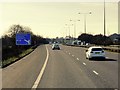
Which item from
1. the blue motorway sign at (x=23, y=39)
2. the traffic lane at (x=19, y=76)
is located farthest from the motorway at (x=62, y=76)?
the blue motorway sign at (x=23, y=39)

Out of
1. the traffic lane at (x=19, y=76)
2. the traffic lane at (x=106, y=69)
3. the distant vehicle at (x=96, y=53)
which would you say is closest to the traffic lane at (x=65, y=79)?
the traffic lane at (x=19, y=76)

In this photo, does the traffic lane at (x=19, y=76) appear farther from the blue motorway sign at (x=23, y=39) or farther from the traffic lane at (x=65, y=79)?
the blue motorway sign at (x=23, y=39)

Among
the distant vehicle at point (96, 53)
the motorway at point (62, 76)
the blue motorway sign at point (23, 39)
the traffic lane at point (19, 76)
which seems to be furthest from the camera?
the blue motorway sign at point (23, 39)

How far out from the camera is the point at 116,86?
52.6 feet

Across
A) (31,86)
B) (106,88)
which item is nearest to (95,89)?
(106,88)

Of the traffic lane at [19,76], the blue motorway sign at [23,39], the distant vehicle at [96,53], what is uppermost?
the blue motorway sign at [23,39]

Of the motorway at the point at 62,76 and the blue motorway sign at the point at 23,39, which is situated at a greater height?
the blue motorway sign at the point at 23,39

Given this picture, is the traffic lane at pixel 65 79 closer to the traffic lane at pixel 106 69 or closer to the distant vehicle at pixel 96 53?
the traffic lane at pixel 106 69

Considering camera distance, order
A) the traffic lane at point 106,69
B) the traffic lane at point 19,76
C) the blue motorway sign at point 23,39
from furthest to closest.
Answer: the blue motorway sign at point 23,39, the traffic lane at point 106,69, the traffic lane at point 19,76

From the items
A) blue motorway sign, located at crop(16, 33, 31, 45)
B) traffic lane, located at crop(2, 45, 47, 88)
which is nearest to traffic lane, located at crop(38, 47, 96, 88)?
traffic lane, located at crop(2, 45, 47, 88)

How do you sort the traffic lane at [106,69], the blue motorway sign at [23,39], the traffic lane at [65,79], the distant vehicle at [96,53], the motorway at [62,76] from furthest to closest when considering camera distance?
the blue motorway sign at [23,39], the distant vehicle at [96,53], the traffic lane at [106,69], the motorway at [62,76], the traffic lane at [65,79]

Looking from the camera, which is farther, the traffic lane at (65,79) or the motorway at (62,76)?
the motorway at (62,76)

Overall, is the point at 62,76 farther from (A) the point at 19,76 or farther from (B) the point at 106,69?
(B) the point at 106,69

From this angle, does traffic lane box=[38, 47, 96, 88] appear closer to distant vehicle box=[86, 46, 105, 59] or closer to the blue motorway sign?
distant vehicle box=[86, 46, 105, 59]
